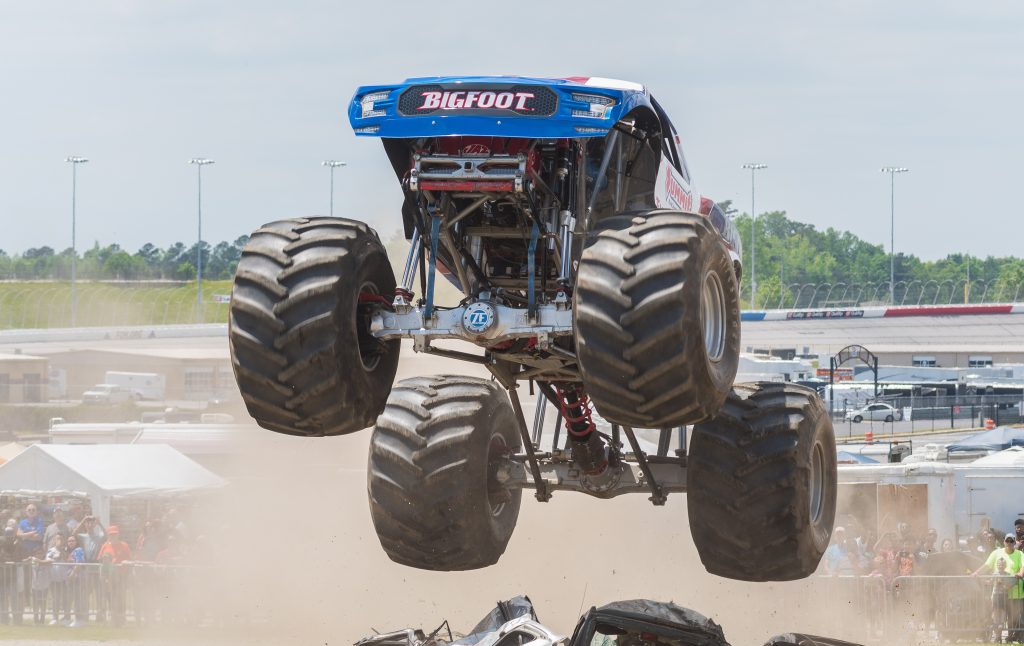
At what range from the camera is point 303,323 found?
897cm

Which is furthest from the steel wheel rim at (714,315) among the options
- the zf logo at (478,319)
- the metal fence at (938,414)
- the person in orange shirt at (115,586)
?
the metal fence at (938,414)

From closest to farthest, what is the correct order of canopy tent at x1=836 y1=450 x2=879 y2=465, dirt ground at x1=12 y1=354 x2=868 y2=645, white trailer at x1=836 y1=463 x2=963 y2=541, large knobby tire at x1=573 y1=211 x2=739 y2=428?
large knobby tire at x1=573 y1=211 x2=739 y2=428, dirt ground at x1=12 y1=354 x2=868 y2=645, white trailer at x1=836 y1=463 x2=963 y2=541, canopy tent at x1=836 y1=450 x2=879 y2=465

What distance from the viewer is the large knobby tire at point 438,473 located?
11.3 meters

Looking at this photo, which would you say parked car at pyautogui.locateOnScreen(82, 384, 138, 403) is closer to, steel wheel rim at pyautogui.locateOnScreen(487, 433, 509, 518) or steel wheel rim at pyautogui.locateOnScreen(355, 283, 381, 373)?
steel wheel rim at pyautogui.locateOnScreen(487, 433, 509, 518)

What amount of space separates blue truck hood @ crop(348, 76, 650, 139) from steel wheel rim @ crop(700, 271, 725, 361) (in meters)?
1.20

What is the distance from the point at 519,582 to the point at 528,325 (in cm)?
1008

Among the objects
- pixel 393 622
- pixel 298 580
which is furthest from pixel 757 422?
pixel 298 580

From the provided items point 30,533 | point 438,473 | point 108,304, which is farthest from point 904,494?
point 108,304

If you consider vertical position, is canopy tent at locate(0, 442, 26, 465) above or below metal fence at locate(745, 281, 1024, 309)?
below

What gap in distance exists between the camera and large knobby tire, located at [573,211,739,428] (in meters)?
8.24

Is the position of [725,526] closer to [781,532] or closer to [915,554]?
[781,532]

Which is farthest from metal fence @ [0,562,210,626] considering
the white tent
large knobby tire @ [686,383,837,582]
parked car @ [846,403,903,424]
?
parked car @ [846,403,903,424]

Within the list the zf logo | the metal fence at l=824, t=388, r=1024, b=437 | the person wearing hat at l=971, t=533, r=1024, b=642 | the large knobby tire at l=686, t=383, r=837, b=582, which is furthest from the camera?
the metal fence at l=824, t=388, r=1024, b=437

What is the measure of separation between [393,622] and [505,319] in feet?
33.1
